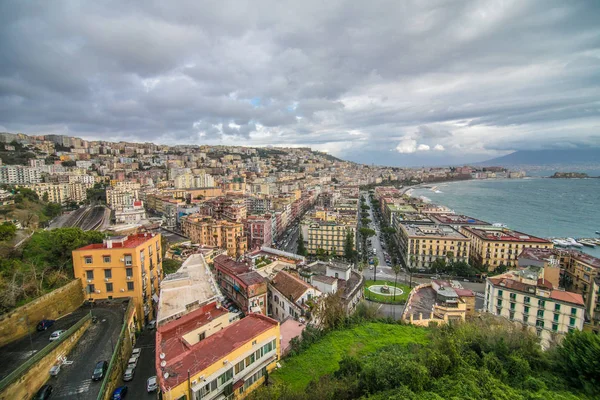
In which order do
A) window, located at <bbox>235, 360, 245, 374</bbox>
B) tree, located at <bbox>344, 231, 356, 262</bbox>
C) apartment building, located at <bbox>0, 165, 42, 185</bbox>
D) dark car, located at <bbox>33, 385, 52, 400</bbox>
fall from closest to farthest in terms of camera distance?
1. dark car, located at <bbox>33, 385, 52, 400</bbox>
2. window, located at <bbox>235, 360, 245, 374</bbox>
3. tree, located at <bbox>344, 231, 356, 262</bbox>
4. apartment building, located at <bbox>0, 165, 42, 185</bbox>

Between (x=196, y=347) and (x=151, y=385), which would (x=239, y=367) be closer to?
(x=196, y=347)

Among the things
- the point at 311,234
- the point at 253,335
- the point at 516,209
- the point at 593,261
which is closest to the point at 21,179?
the point at 311,234

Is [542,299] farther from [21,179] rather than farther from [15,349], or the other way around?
[21,179]

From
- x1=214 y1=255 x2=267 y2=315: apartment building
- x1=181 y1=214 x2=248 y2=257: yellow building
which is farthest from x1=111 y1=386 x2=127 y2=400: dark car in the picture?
x1=181 y1=214 x2=248 y2=257: yellow building

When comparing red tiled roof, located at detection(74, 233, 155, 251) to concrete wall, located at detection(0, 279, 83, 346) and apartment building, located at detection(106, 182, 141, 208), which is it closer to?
concrete wall, located at detection(0, 279, 83, 346)

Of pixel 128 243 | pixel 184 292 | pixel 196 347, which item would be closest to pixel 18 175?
pixel 128 243

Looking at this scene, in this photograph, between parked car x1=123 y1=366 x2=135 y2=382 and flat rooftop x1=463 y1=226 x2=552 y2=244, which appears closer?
parked car x1=123 y1=366 x2=135 y2=382

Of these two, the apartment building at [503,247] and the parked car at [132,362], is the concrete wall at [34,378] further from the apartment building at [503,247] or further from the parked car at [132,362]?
the apartment building at [503,247]

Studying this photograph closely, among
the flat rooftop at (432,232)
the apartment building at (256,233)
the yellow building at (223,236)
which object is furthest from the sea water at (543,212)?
the yellow building at (223,236)
